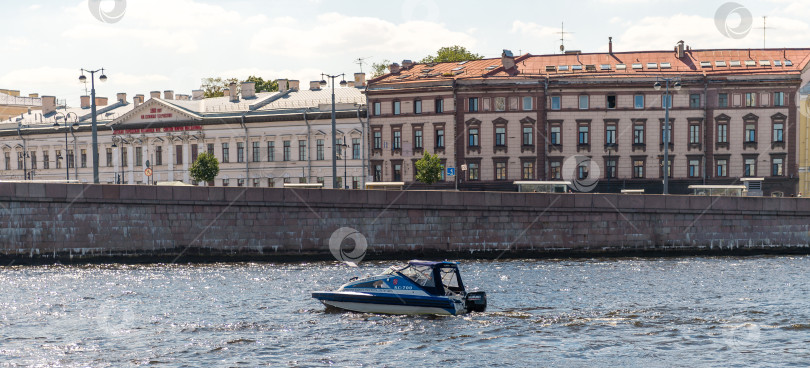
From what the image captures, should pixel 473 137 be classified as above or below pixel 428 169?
above

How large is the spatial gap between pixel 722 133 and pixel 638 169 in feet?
19.6

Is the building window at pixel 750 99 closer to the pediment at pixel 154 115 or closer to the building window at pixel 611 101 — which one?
the building window at pixel 611 101

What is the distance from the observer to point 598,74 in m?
67.6

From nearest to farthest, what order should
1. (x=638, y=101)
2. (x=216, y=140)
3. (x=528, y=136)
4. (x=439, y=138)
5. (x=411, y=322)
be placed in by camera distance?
(x=411, y=322)
(x=638, y=101)
(x=528, y=136)
(x=439, y=138)
(x=216, y=140)

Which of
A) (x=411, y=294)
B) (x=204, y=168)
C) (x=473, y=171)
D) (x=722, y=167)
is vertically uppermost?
(x=204, y=168)

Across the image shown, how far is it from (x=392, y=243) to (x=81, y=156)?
4357cm

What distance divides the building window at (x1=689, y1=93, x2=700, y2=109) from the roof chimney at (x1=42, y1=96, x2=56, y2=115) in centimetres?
5542

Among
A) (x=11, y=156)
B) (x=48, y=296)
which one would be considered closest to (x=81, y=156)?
(x=11, y=156)

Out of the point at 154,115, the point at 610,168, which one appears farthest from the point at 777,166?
the point at 154,115

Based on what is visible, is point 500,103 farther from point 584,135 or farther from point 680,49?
point 680,49

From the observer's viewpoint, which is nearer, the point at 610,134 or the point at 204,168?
the point at 610,134

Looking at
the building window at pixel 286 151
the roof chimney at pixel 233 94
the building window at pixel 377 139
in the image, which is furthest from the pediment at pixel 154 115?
the building window at pixel 377 139

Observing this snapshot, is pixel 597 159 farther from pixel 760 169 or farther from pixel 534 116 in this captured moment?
pixel 760 169

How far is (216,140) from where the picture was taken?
2995 inches
